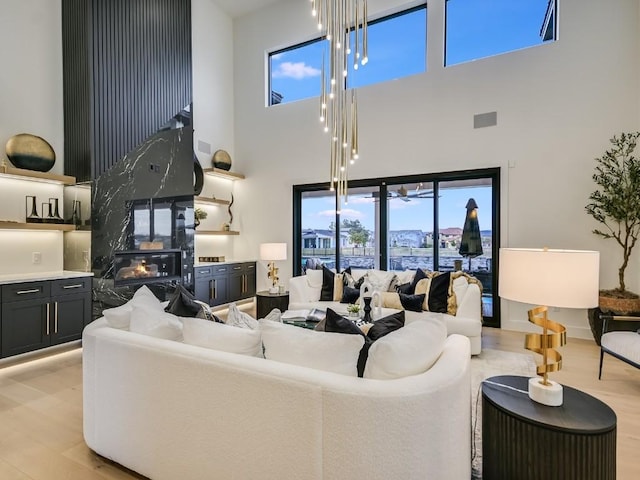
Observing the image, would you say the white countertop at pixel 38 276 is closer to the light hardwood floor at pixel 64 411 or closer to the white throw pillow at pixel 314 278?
the light hardwood floor at pixel 64 411

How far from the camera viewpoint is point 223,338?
6.04ft

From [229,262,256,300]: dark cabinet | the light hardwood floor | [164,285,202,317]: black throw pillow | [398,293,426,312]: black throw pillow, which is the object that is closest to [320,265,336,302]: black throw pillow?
[398,293,426,312]: black throw pillow

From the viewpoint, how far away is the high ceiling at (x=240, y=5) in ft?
23.2

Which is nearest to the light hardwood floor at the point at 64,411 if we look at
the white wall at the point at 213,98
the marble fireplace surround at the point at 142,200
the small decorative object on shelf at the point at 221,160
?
the marble fireplace surround at the point at 142,200

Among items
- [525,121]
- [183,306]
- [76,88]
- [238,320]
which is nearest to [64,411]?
[183,306]

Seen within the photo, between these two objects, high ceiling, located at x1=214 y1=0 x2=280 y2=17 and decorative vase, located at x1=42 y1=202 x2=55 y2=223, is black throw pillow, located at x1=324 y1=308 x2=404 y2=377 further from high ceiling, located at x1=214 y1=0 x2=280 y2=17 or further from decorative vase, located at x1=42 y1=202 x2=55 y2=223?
high ceiling, located at x1=214 y1=0 x2=280 y2=17

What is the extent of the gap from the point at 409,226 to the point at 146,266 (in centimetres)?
424

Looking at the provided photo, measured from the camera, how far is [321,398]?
140cm

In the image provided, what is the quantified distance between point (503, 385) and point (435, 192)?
4.27 metres

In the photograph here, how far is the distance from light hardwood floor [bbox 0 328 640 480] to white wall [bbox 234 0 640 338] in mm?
1494

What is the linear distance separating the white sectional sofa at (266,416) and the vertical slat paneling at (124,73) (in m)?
3.58

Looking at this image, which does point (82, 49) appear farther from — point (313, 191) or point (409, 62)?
point (409, 62)

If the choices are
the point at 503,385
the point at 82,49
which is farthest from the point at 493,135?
the point at 82,49

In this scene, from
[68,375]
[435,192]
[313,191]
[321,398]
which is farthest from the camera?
[313,191]
